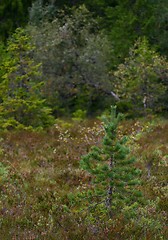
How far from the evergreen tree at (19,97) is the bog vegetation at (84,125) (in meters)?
0.04

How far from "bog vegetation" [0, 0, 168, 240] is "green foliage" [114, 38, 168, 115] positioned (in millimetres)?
52

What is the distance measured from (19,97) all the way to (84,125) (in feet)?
10.9

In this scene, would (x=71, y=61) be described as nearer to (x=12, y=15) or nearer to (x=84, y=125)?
(x=84, y=125)

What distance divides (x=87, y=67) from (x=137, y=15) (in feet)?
16.9

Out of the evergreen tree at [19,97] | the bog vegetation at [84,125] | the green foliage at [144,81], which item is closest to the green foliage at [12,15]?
the bog vegetation at [84,125]

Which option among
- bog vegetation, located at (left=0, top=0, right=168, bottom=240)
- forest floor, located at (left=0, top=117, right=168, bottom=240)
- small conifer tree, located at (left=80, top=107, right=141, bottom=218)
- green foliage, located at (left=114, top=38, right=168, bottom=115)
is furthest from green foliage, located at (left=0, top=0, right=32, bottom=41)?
small conifer tree, located at (left=80, top=107, right=141, bottom=218)

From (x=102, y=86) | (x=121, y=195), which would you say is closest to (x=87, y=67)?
(x=102, y=86)

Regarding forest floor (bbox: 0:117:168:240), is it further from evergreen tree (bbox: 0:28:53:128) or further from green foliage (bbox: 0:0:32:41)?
green foliage (bbox: 0:0:32:41)

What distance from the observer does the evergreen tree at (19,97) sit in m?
15.7

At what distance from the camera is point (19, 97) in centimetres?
1588

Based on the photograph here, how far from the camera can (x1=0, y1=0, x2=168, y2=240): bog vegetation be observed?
244 inches

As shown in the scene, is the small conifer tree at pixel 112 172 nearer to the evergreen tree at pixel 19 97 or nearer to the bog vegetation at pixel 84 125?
the bog vegetation at pixel 84 125

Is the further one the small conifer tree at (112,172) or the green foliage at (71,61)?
the green foliage at (71,61)

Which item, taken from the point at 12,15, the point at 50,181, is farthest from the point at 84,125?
the point at 12,15
